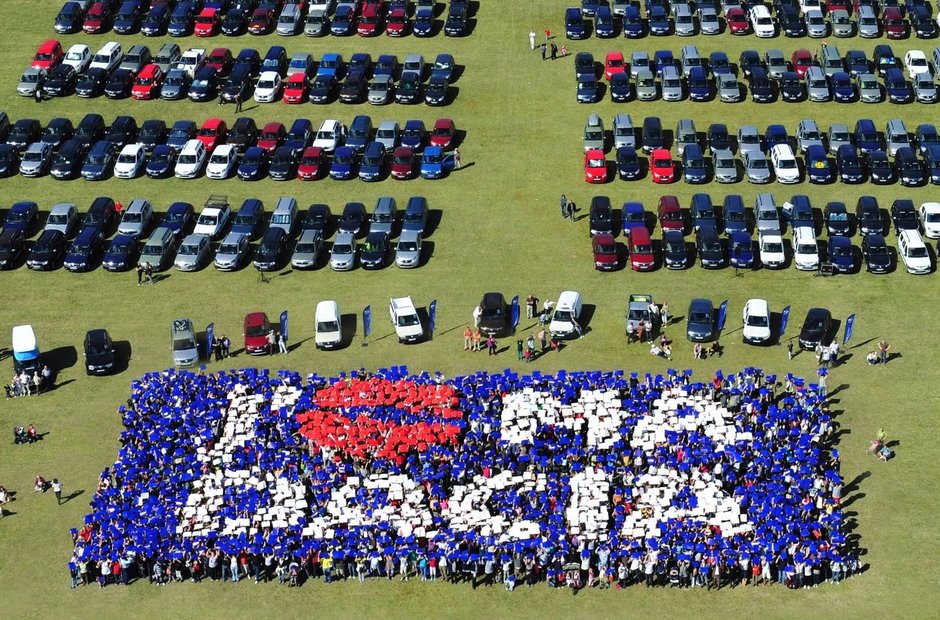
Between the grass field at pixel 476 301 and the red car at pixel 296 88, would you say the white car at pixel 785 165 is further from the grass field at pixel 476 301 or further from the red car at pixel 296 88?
the red car at pixel 296 88

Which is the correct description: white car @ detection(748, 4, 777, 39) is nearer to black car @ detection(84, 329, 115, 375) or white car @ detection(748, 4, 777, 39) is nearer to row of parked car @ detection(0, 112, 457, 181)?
row of parked car @ detection(0, 112, 457, 181)

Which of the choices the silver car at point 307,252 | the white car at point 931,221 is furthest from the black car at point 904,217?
the silver car at point 307,252

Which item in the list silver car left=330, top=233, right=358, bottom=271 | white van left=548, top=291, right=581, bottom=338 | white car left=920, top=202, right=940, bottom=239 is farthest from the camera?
white car left=920, top=202, right=940, bottom=239

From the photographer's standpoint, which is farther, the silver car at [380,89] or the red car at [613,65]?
the red car at [613,65]

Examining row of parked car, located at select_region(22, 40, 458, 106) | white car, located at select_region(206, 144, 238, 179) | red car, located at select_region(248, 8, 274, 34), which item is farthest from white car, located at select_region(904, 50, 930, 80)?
white car, located at select_region(206, 144, 238, 179)

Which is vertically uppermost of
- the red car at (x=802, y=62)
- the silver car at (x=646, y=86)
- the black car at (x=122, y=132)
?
the red car at (x=802, y=62)

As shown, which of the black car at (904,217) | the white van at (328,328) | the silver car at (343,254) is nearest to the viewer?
the white van at (328,328)

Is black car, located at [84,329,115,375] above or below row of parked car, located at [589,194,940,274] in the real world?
below
